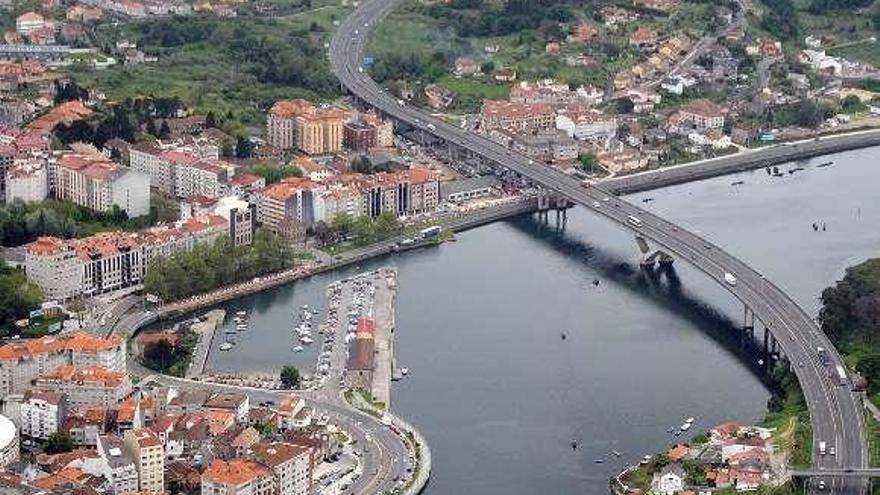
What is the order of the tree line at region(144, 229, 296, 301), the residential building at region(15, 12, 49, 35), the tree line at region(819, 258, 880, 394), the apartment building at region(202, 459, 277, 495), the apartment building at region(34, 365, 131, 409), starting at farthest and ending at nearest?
the residential building at region(15, 12, 49, 35)
the tree line at region(144, 229, 296, 301)
the tree line at region(819, 258, 880, 394)
the apartment building at region(34, 365, 131, 409)
the apartment building at region(202, 459, 277, 495)

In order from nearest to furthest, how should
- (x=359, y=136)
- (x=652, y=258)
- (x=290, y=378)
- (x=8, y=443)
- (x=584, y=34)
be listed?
(x=8, y=443) < (x=290, y=378) < (x=652, y=258) < (x=359, y=136) < (x=584, y=34)

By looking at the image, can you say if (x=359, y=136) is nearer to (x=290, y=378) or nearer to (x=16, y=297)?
(x=16, y=297)

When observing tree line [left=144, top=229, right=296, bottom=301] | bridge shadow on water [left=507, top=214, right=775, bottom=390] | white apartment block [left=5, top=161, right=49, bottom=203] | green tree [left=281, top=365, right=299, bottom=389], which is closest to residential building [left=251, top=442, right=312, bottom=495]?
green tree [left=281, top=365, right=299, bottom=389]

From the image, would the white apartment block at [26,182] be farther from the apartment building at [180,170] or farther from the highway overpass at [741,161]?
the highway overpass at [741,161]

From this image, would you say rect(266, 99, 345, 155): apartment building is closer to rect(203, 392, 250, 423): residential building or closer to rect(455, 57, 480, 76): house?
rect(455, 57, 480, 76): house

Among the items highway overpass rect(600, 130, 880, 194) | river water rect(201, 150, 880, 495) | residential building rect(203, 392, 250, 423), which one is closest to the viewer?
residential building rect(203, 392, 250, 423)

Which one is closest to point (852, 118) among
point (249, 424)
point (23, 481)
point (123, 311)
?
point (123, 311)

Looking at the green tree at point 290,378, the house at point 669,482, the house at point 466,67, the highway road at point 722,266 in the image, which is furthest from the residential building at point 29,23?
the house at point 669,482

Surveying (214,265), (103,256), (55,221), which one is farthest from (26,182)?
(214,265)
